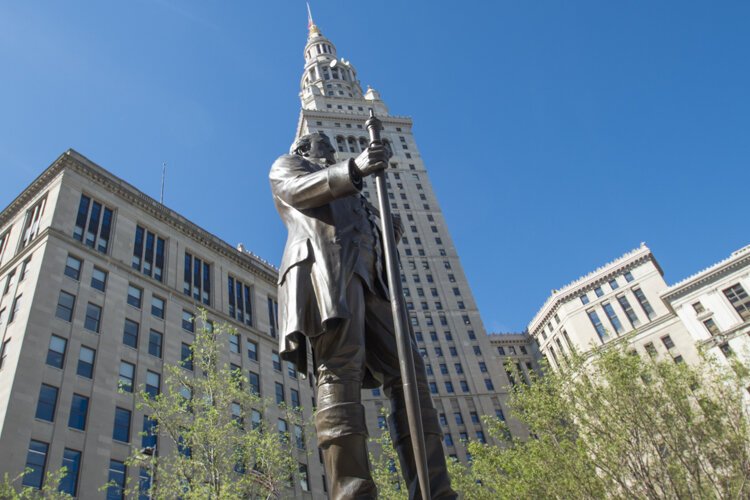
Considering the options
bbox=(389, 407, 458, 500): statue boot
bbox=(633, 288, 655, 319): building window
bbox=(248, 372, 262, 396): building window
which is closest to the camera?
bbox=(389, 407, 458, 500): statue boot

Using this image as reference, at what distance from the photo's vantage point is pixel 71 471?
97.7 ft

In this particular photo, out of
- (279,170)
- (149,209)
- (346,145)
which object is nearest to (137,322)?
(149,209)

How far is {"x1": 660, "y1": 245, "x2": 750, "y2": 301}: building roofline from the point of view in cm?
5794

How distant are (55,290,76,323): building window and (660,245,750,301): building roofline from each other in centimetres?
5711

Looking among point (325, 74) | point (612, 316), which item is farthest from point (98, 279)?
point (325, 74)

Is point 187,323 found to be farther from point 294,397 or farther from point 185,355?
point 294,397

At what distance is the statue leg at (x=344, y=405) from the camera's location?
4172 millimetres

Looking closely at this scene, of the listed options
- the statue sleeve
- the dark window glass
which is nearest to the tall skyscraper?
the dark window glass

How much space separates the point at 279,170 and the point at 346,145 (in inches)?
3967

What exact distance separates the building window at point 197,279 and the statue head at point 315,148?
140ft

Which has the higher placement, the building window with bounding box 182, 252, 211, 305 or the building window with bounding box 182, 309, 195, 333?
the building window with bounding box 182, 252, 211, 305

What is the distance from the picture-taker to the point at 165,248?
157ft

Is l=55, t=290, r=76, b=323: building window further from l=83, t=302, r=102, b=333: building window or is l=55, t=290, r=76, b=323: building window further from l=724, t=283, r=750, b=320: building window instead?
l=724, t=283, r=750, b=320: building window

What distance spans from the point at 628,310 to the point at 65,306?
67.6m
